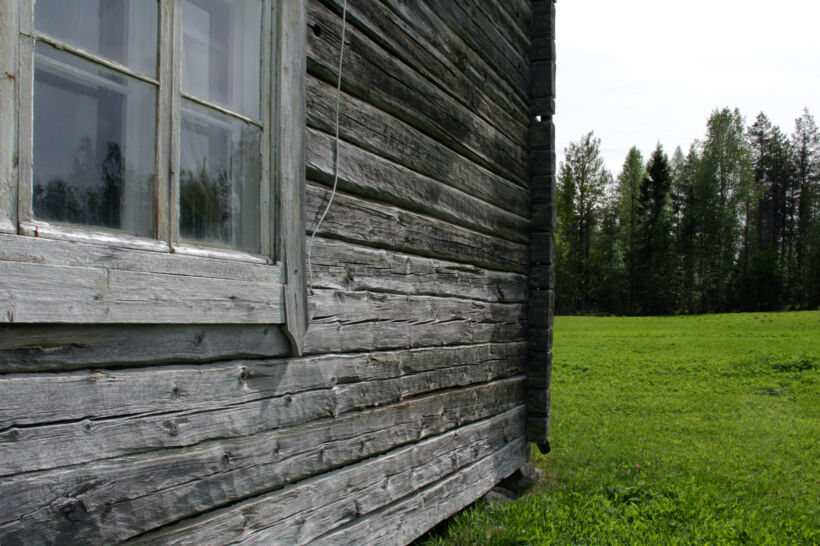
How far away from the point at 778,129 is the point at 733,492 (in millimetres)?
52313

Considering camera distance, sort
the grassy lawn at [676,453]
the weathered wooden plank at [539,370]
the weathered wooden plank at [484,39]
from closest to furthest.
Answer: the weathered wooden plank at [484,39]
the grassy lawn at [676,453]
the weathered wooden plank at [539,370]

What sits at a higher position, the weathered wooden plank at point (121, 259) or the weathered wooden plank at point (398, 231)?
the weathered wooden plank at point (398, 231)

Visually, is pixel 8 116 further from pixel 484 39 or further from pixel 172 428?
pixel 484 39

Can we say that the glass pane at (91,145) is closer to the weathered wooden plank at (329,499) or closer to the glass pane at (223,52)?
the glass pane at (223,52)

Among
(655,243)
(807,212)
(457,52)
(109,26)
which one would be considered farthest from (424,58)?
(807,212)

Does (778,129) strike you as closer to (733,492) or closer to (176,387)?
(733,492)

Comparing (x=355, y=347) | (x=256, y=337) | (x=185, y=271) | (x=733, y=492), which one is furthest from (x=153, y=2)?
(x=733, y=492)

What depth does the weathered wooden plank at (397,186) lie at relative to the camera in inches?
101

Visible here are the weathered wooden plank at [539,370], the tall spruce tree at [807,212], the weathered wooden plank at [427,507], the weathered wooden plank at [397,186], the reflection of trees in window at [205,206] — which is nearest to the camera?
the reflection of trees in window at [205,206]

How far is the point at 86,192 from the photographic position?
1.71 meters

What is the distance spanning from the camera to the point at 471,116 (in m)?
4.08

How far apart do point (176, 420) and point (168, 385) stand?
0.41 ft

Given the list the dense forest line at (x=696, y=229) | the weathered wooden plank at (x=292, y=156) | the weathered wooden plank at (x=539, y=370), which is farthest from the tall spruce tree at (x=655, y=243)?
the weathered wooden plank at (x=292, y=156)

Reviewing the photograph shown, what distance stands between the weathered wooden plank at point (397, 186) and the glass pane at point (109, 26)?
0.76 metres
